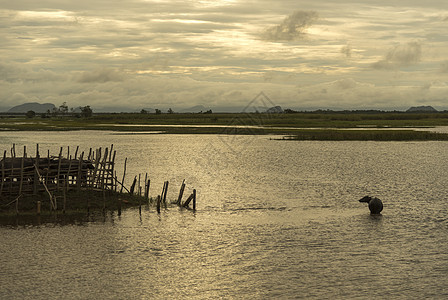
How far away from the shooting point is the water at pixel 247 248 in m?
19.3

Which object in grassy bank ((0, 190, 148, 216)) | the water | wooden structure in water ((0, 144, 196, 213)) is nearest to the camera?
the water

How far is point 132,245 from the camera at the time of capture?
82.9 feet

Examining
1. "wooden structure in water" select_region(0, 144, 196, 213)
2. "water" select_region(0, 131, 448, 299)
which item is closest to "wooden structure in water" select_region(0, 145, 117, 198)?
"wooden structure in water" select_region(0, 144, 196, 213)

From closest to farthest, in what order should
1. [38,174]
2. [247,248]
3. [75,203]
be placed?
[247,248] → [38,174] → [75,203]

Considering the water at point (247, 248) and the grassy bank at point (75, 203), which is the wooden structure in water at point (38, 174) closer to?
the grassy bank at point (75, 203)

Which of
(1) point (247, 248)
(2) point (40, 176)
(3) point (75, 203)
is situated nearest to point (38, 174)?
(2) point (40, 176)

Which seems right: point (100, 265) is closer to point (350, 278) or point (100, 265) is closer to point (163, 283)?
point (163, 283)

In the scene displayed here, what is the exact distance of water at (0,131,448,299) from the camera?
19344 mm

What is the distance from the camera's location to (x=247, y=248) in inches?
991

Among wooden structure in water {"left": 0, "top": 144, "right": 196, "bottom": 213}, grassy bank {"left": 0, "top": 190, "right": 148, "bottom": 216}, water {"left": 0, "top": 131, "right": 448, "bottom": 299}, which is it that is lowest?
water {"left": 0, "top": 131, "right": 448, "bottom": 299}

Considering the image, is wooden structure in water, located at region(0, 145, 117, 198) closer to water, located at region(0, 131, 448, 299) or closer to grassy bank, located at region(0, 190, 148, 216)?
grassy bank, located at region(0, 190, 148, 216)

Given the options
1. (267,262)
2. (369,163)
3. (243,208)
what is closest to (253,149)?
(369,163)

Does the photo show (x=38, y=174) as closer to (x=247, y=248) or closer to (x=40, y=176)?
(x=40, y=176)

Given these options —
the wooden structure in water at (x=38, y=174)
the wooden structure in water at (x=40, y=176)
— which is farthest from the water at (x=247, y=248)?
the wooden structure in water at (x=38, y=174)
